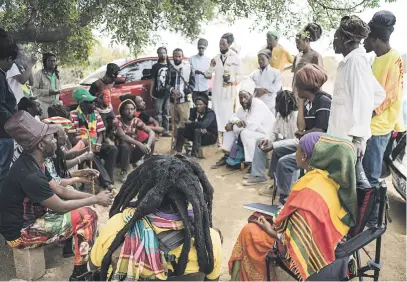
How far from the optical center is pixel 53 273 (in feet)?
12.7

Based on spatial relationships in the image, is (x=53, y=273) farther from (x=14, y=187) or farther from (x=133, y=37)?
(x=133, y=37)

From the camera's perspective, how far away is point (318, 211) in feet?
8.95

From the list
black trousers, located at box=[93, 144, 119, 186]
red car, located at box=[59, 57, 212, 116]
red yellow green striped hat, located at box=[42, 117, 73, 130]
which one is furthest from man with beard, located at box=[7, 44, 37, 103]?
red car, located at box=[59, 57, 212, 116]

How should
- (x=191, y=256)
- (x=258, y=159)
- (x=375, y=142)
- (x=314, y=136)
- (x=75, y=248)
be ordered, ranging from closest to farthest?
(x=191, y=256) < (x=314, y=136) < (x=75, y=248) < (x=375, y=142) < (x=258, y=159)

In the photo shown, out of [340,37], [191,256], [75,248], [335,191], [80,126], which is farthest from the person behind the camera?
[80,126]

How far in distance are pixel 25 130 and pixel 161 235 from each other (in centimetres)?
159

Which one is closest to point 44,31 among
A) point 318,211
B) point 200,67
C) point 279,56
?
point 318,211

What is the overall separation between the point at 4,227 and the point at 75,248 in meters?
0.60

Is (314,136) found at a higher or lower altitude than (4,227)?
higher

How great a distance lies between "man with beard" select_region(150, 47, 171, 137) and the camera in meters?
8.59

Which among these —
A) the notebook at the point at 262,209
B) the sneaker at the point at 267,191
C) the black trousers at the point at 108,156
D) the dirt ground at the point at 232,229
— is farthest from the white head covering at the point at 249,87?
the notebook at the point at 262,209

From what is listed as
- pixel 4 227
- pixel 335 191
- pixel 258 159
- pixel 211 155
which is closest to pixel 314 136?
pixel 335 191

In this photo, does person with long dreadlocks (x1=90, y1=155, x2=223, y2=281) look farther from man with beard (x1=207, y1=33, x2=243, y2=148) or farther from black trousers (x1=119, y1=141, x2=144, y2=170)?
man with beard (x1=207, y1=33, x2=243, y2=148)

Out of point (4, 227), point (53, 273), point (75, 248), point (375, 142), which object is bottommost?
point (53, 273)
